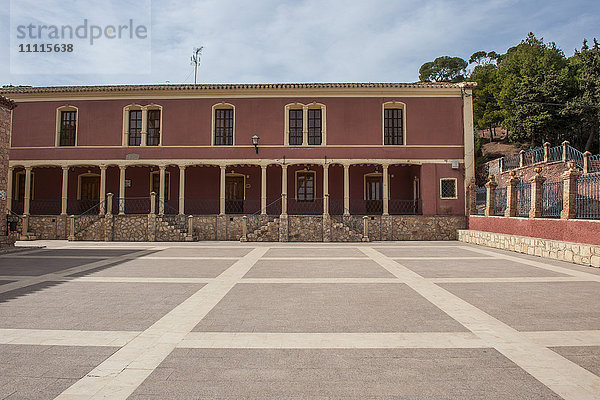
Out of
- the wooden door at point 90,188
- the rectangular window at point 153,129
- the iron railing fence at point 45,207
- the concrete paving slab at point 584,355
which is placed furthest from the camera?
the wooden door at point 90,188

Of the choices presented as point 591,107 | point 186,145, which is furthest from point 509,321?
point 591,107

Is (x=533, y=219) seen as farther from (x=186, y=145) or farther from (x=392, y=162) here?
(x=186, y=145)

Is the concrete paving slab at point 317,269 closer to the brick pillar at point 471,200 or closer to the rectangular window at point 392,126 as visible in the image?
the brick pillar at point 471,200

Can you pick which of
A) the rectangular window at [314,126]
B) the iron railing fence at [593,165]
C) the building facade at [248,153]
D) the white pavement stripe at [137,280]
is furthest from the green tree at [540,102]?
the white pavement stripe at [137,280]

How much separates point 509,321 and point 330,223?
13965 mm

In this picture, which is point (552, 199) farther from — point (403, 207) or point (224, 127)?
point (224, 127)

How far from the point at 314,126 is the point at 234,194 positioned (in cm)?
641

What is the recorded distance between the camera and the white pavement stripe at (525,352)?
10.8ft

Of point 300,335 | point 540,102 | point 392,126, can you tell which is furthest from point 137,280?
point 540,102

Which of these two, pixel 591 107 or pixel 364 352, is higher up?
pixel 591 107

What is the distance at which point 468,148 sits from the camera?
20578 millimetres

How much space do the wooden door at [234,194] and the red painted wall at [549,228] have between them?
13.5 meters

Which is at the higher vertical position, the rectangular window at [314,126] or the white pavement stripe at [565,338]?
the rectangular window at [314,126]

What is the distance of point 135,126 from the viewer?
858 inches
